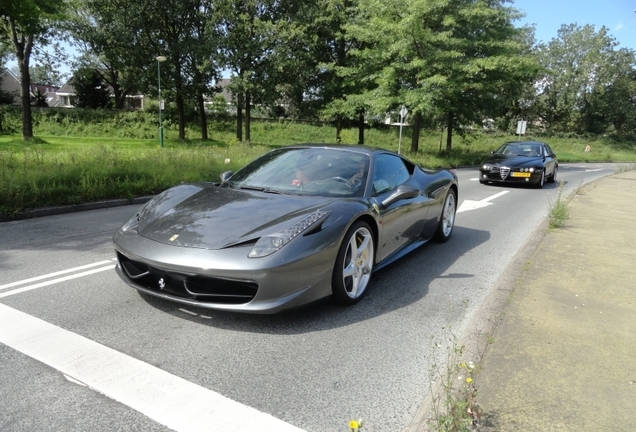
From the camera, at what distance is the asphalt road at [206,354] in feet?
7.36

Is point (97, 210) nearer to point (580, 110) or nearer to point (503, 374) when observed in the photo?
point (503, 374)

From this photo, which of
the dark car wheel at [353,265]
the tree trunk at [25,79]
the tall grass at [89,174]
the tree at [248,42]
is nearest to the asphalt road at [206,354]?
the dark car wheel at [353,265]

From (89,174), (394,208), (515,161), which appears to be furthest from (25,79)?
(394,208)

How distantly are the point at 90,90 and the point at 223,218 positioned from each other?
51993 mm

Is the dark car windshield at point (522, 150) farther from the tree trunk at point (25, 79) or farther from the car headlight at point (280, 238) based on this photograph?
the tree trunk at point (25, 79)

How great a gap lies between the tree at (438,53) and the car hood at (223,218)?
18400 millimetres

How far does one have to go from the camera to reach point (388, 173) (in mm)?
4809

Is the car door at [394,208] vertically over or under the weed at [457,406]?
over

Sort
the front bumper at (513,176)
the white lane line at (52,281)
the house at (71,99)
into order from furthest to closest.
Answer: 1. the house at (71,99)
2. the front bumper at (513,176)
3. the white lane line at (52,281)

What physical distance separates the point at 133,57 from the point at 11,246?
3096 cm

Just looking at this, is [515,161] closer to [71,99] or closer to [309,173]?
[309,173]

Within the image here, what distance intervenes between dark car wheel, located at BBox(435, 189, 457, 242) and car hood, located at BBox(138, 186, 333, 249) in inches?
109

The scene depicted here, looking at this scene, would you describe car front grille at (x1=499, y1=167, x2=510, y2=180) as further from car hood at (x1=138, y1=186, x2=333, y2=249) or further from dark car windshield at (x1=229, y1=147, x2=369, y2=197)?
car hood at (x1=138, y1=186, x2=333, y2=249)

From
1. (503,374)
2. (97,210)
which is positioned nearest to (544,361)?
(503,374)
